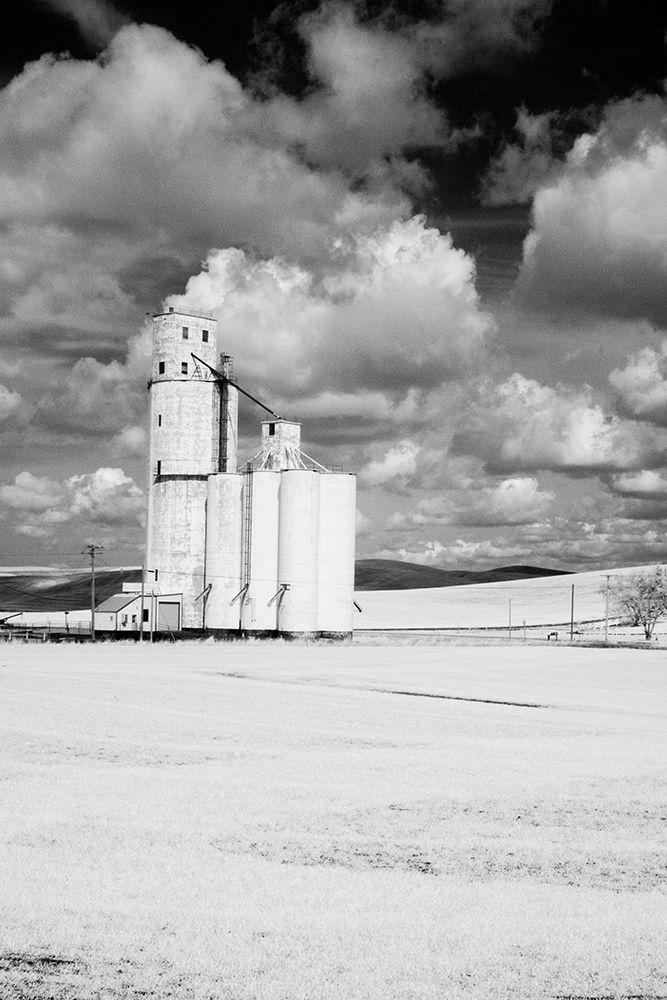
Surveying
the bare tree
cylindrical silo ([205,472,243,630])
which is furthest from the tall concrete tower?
the bare tree

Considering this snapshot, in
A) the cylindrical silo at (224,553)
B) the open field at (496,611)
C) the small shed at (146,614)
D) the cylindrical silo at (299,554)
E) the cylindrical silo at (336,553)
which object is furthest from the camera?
the open field at (496,611)

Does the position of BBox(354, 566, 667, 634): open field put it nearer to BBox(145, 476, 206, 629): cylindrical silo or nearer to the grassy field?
BBox(145, 476, 206, 629): cylindrical silo

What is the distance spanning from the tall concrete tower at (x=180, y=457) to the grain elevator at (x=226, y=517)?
7 cm

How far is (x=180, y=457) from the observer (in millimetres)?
81000

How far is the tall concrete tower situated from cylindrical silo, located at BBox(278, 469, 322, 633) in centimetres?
727

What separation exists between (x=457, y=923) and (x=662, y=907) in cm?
199

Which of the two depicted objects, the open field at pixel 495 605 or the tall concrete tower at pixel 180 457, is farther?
the open field at pixel 495 605

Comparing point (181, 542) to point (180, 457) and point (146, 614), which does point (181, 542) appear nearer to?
point (146, 614)

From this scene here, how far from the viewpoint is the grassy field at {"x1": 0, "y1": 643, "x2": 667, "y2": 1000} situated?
330 inches

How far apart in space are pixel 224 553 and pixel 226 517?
2548mm

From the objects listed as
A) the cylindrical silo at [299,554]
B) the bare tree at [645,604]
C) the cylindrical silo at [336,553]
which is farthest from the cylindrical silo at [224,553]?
the bare tree at [645,604]

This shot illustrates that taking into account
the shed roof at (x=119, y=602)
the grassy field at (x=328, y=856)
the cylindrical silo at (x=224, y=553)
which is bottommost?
the grassy field at (x=328, y=856)

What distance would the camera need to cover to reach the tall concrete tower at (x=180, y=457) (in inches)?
3182

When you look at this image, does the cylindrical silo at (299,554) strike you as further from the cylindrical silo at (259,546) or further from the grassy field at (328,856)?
the grassy field at (328,856)
